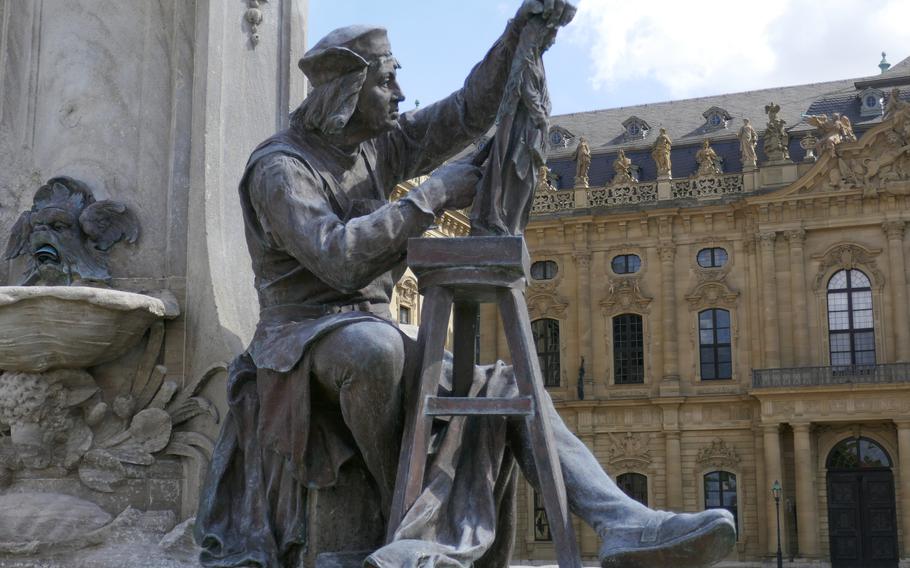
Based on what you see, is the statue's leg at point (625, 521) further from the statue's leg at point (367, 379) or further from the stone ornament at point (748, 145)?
the stone ornament at point (748, 145)

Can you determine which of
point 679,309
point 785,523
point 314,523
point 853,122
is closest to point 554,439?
point 314,523

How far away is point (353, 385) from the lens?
2363 mm

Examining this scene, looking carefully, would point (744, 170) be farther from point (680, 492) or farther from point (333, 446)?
A: point (333, 446)

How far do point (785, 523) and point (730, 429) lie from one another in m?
3.50

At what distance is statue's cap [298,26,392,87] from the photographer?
8.77ft

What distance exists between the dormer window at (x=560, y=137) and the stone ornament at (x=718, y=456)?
40.4 ft

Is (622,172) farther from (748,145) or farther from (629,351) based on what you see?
(629,351)

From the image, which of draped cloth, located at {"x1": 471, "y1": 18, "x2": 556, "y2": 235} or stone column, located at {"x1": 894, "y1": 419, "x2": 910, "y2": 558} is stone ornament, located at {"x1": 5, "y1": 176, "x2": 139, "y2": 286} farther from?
stone column, located at {"x1": 894, "y1": 419, "x2": 910, "y2": 558}

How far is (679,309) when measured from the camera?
35844 mm

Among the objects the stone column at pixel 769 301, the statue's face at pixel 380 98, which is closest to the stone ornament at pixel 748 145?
the stone column at pixel 769 301

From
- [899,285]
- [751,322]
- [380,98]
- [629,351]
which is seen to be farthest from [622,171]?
[380,98]

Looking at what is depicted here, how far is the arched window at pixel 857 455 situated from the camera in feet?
105

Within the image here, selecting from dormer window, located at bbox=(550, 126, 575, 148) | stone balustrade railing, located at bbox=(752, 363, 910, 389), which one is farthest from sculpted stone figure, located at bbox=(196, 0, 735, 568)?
dormer window, located at bbox=(550, 126, 575, 148)

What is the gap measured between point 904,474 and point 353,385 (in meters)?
31.4
